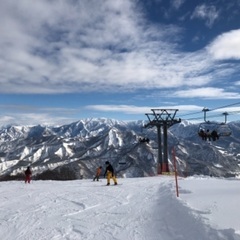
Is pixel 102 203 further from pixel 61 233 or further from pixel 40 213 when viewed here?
pixel 61 233

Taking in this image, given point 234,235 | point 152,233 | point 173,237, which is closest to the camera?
point 234,235

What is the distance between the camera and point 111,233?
10398mm

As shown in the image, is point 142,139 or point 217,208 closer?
point 217,208

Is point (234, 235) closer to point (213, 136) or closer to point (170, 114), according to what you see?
point (213, 136)

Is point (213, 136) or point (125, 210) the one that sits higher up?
point (213, 136)

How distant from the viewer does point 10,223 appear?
482 inches

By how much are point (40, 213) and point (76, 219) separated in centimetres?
215

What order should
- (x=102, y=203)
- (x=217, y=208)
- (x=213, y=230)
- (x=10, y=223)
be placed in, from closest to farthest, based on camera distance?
1. (x=213, y=230)
2. (x=217, y=208)
3. (x=10, y=223)
4. (x=102, y=203)

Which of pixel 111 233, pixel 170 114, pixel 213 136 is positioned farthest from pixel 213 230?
pixel 170 114

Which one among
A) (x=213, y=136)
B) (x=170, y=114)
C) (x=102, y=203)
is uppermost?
(x=170, y=114)

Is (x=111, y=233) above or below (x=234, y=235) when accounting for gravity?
below

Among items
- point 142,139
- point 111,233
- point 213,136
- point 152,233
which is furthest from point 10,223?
point 142,139

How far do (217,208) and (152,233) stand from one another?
2.32 metres

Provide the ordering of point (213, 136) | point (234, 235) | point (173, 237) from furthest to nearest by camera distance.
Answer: point (213, 136), point (173, 237), point (234, 235)
